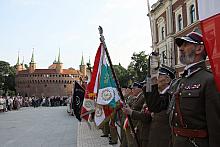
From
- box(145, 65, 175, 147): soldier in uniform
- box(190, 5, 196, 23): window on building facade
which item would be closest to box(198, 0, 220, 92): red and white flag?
box(145, 65, 175, 147): soldier in uniform

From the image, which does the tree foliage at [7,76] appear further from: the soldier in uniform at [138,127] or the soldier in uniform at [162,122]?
the soldier in uniform at [162,122]

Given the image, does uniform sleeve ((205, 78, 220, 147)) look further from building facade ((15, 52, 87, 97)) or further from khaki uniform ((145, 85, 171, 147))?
building facade ((15, 52, 87, 97))

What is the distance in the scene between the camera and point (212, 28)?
2.01 metres

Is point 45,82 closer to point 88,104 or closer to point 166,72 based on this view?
point 88,104

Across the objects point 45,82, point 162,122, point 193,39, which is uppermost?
point 45,82

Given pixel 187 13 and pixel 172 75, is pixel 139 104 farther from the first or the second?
pixel 187 13

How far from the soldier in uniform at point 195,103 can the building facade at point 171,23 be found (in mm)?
26909

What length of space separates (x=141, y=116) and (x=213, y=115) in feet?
6.36

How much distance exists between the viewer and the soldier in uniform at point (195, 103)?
2553 mm

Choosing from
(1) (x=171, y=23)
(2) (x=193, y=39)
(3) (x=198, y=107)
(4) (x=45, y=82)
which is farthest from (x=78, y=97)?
(4) (x=45, y=82)

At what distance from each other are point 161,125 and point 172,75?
0.65m

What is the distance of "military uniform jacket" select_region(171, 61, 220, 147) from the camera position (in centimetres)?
254

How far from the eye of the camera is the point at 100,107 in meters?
6.06

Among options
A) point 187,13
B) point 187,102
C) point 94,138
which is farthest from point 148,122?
point 187,13
